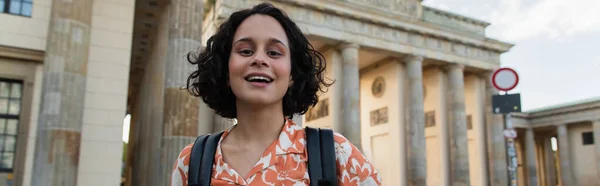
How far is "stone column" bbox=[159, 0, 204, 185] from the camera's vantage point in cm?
1544

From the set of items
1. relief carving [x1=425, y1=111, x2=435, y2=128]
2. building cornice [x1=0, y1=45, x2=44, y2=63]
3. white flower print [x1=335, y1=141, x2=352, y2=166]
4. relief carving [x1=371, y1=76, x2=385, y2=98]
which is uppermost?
relief carving [x1=371, y1=76, x2=385, y2=98]

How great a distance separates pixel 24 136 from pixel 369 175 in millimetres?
14860

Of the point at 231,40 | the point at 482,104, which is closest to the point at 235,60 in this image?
the point at 231,40

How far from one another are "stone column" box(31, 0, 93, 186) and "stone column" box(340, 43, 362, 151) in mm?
19512

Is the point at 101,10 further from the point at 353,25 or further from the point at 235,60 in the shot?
the point at 353,25

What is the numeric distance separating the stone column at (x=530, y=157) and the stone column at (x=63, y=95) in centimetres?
4015

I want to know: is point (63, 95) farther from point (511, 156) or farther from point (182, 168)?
point (182, 168)

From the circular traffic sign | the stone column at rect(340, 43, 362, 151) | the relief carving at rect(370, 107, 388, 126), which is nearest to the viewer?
the circular traffic sign

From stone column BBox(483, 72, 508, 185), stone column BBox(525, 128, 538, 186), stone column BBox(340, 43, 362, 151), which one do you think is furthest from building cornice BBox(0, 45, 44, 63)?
stone column BBox(525, 128, 538, 186)

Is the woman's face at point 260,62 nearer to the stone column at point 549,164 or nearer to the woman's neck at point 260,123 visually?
the woman's neck at point 260,123

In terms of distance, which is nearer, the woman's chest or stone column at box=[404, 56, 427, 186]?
the woman's chest

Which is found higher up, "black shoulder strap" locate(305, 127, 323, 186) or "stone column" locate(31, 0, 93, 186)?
"stone column" locate(31, 0, 93, 186)

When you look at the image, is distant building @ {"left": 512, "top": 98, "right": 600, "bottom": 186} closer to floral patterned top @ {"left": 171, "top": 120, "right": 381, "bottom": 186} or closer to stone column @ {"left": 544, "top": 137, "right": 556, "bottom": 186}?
stone column @ {"left": 544, "top": 137, "right": 556, "bottom": 186}

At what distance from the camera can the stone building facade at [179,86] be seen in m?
13.5
